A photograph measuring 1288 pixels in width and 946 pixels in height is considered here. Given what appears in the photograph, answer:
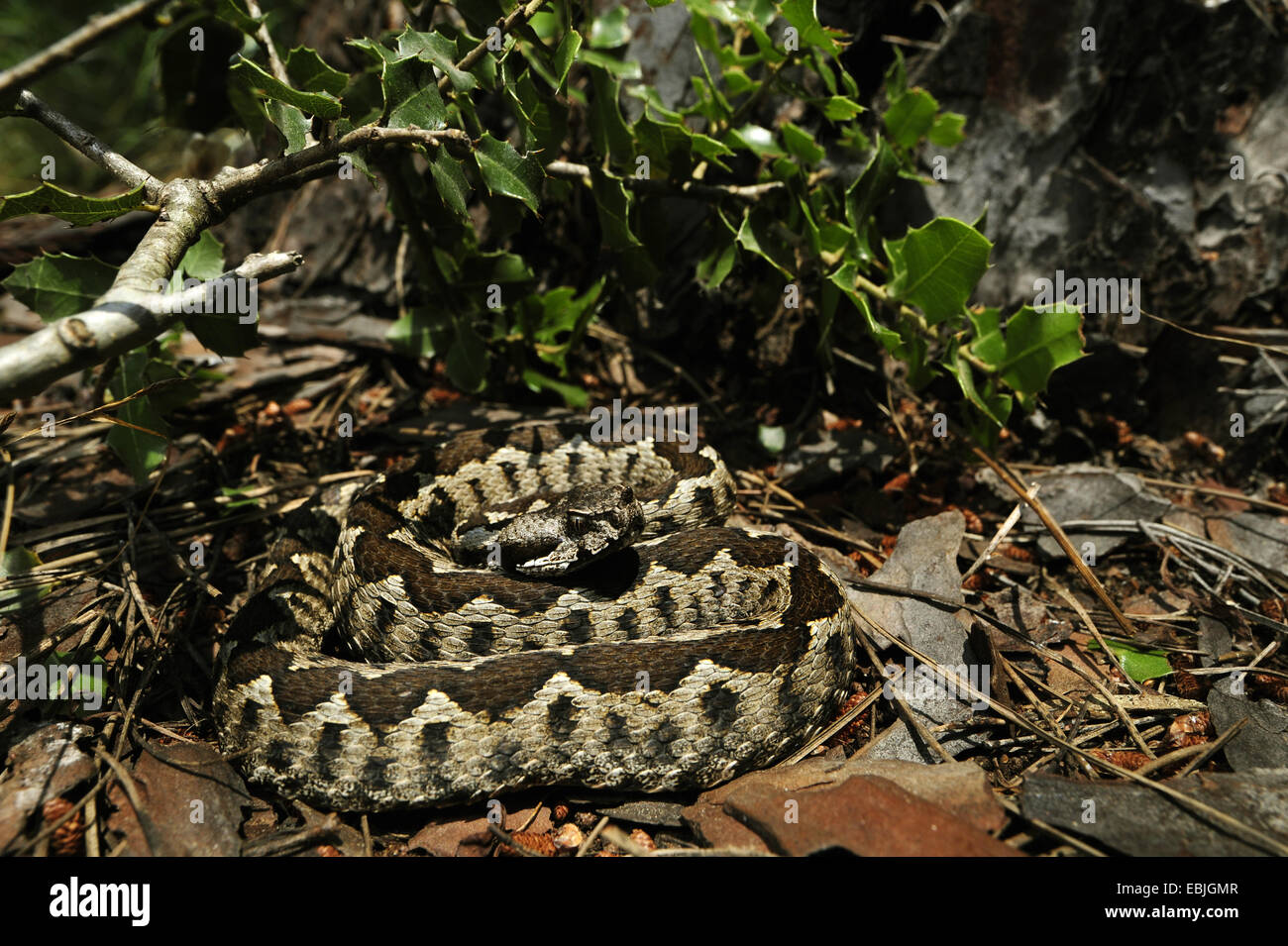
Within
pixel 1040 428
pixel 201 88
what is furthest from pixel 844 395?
pixel 201 88

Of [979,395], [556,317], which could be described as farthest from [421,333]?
[979,395]

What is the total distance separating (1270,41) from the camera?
5.12m

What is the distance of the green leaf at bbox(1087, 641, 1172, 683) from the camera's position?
12.9 ft

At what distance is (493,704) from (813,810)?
1.44m

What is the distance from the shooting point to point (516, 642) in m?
4.18

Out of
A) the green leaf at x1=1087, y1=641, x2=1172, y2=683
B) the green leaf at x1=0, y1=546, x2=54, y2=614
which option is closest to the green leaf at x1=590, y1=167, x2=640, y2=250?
the green leaf at x1=1087, y1=641, x2=1172, y2=683

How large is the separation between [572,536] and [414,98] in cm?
219

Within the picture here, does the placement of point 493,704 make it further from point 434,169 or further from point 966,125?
point 966,125

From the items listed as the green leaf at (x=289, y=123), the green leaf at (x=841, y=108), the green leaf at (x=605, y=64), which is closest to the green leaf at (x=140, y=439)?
the green leaf at (x=289, y=123)

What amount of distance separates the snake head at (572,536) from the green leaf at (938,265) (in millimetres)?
1867

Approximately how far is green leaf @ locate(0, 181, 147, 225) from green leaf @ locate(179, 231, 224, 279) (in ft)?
2.07

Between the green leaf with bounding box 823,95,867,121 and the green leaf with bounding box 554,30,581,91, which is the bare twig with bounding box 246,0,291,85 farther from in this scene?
the green leaf with bounding box 823,95,867,121

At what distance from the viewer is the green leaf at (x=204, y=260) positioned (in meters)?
3.99
